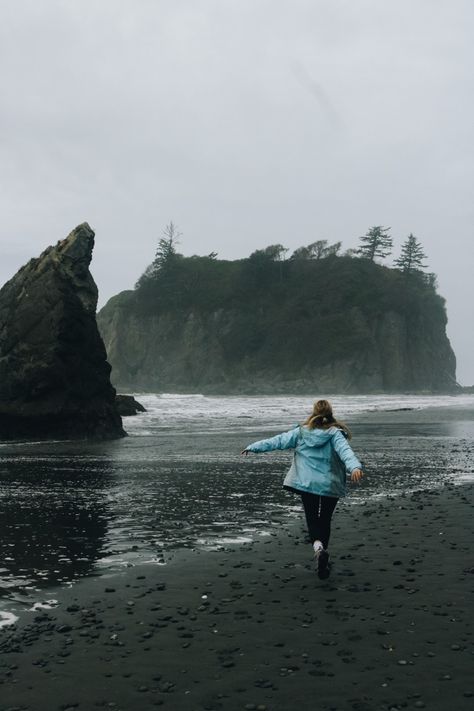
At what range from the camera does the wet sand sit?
15.4 ft

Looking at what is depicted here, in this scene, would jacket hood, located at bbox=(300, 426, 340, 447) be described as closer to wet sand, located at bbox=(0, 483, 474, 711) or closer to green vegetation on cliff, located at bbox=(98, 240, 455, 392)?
wet sand, located at bbox=(0, 483, 474, 711)

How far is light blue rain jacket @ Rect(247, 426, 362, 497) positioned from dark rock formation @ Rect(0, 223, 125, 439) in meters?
18.3

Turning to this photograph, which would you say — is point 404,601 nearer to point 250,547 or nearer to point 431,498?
point 250,547

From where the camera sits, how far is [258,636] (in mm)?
5750

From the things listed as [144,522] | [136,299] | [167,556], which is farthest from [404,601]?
[136,299]

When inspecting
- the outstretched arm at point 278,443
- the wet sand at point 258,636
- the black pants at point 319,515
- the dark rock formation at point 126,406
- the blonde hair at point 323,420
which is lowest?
the wet sand at point 258,636

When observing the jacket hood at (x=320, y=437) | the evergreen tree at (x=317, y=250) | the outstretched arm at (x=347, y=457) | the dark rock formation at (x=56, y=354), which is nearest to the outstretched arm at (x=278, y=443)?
the jacket hood at (x=320, y=437)

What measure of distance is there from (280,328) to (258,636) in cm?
12727

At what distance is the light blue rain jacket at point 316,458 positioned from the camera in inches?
315

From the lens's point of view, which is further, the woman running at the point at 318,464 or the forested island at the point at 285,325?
the forested island at the point at 285,325

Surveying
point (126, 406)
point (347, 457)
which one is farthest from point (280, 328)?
point (347, 457)

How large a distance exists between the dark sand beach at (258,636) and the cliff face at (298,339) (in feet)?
362

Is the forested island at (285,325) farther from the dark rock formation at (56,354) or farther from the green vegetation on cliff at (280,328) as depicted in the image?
the dark rock formation at (56,354)

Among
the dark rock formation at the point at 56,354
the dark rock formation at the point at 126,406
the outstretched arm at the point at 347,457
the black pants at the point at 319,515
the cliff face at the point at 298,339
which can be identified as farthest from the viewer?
the cliff face at the point at 298,339
